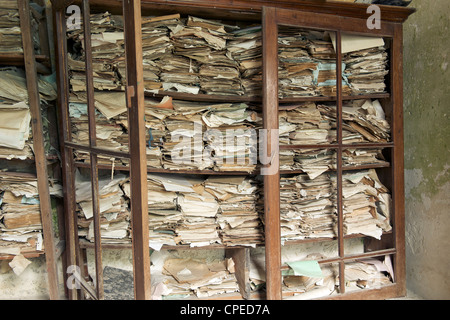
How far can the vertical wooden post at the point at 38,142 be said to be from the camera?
1.63 metres

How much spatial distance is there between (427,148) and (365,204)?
1.68 feet

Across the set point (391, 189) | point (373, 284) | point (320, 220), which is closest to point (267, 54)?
point (320, 220)

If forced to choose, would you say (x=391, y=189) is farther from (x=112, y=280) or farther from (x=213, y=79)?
(x=112, y=280)

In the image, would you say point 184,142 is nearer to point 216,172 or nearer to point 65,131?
point 216,172

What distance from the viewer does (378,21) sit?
1885mm

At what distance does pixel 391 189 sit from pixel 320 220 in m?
0.53

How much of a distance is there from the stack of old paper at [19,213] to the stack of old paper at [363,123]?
1.79 m

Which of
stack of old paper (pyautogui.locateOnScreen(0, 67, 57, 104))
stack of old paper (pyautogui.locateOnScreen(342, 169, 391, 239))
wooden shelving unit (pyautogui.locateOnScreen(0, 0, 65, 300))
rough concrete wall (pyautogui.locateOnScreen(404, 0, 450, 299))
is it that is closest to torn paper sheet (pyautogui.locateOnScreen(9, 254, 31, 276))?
wooden shelving unit (pyautogui.locateOnScreen(0, 0, 65, 300))

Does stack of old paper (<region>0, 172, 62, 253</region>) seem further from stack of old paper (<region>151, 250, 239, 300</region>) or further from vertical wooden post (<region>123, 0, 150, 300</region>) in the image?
vertical wooden post (<region>123, 0, 150, 300</region>)

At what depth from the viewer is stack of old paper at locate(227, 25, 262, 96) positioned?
1.83 metres

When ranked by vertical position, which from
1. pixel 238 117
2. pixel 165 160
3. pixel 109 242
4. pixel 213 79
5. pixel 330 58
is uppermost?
pixel 330 58

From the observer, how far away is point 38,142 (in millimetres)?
1698
